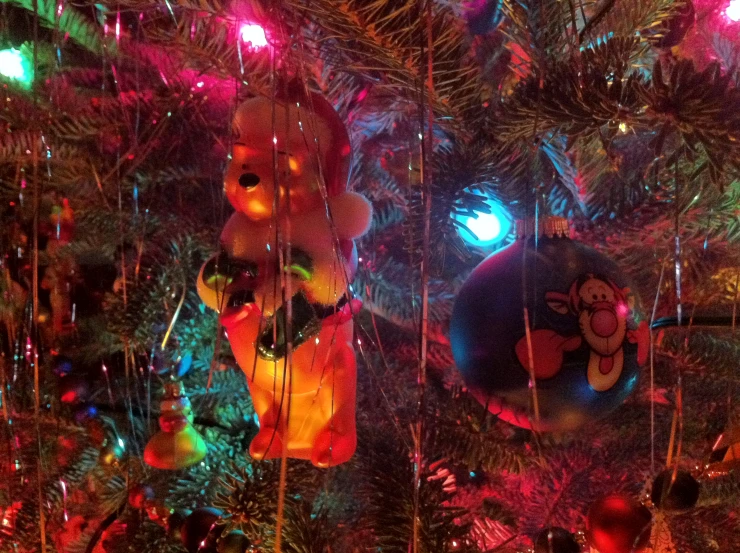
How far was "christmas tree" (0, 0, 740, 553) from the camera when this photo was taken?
415 millimetres

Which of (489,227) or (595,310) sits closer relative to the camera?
(595,310)

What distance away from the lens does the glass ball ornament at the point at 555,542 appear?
429 mm

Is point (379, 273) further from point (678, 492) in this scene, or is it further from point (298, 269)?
point (678, 492)

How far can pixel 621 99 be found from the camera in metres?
0.38

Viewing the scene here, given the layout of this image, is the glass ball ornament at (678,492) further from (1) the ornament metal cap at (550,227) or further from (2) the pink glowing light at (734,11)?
(2) the pink glowing light at (734,11)

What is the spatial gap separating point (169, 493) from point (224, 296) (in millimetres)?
279

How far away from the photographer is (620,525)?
1.38 feet

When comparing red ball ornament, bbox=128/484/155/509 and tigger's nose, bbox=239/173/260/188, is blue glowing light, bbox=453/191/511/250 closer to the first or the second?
tigger's nose, bbox=239/173/260/188

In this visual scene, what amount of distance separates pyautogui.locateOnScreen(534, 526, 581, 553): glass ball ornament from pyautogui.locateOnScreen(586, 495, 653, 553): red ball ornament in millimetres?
19

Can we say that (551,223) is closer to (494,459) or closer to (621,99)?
(621,99)

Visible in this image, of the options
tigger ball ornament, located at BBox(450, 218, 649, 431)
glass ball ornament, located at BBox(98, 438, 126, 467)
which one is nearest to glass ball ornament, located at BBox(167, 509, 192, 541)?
glass ball ornament, located at BBox(98, 438, 126, 467)

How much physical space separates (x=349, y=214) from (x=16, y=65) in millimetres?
447

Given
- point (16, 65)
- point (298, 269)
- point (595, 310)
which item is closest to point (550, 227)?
point (595, 310)

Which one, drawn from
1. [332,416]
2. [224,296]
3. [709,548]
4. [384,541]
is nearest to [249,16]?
[224,296]
